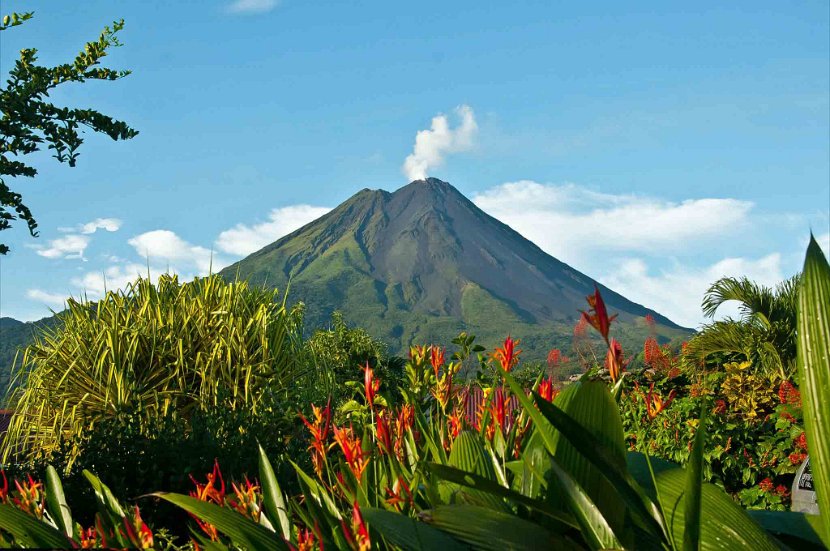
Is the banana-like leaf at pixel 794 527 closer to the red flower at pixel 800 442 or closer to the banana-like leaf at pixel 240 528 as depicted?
the banana-like leaf at pixel 240 528

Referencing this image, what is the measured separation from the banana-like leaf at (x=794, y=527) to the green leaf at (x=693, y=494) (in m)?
0.36

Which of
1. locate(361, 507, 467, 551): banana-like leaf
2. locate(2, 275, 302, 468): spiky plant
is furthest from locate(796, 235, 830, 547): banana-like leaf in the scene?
locate(2, 275, 302, 468): spiky plant

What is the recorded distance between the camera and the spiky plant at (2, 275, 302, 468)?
20.4ft

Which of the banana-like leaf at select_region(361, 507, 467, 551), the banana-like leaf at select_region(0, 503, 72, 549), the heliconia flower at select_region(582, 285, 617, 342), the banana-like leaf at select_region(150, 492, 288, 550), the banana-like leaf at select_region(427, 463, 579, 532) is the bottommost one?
the banana-like leaf at select_region(0, 503, 72, 549)

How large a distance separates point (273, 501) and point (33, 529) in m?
0.54

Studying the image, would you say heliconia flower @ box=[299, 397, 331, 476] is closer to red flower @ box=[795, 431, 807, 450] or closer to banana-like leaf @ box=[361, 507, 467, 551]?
banana-like leaf @ box=[361, 507, 467, 551]

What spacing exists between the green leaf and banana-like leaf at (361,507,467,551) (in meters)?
0.41

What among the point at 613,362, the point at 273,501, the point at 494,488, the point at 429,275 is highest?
the point at 429,275

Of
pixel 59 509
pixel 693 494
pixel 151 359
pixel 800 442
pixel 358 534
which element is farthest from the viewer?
pixel 151 359

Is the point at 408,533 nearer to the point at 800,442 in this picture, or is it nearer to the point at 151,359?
the point at 800,442

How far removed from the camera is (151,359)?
6191mm

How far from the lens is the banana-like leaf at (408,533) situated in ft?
4.40

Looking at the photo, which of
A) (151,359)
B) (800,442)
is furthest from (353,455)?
(151,359)

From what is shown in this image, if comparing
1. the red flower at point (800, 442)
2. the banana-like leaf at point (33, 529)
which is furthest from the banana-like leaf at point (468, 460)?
the red flower at point (800, 442)
